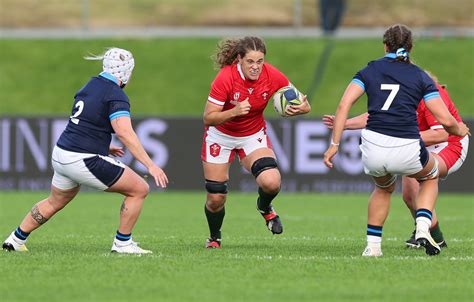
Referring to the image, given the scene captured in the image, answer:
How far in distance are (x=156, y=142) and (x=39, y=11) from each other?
11189mm

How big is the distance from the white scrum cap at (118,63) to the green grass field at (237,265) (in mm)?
1664

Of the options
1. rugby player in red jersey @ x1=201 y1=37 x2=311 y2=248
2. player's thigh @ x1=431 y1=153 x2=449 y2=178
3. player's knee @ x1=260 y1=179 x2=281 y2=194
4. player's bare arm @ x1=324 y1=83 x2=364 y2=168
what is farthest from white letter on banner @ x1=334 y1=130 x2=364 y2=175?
player's bare arm @ x1=324 y1=83 x2=364 y2=168

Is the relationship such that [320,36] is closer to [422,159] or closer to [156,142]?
[156,142]

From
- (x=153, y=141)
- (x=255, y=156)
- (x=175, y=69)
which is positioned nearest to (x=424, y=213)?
(x=255, y=156)

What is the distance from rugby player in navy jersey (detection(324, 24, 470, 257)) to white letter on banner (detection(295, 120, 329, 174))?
12.0 metres

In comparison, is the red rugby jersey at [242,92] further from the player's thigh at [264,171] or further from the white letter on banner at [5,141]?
the white letter on banner at [5,141]

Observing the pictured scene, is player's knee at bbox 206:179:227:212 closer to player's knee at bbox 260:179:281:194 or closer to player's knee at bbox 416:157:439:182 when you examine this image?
player's knee at bbox 260:179:281:194

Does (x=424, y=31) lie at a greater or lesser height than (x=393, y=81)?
lesser

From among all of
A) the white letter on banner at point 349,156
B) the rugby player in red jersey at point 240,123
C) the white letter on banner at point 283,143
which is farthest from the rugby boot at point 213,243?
the white letter on banner at point 283,143

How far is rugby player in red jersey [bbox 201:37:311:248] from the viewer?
1157 centimetres

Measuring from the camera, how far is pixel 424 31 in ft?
103

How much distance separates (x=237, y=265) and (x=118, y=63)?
7.32 ft

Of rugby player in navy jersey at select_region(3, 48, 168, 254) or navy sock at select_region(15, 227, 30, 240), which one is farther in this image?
navy sock at select_region(15, 227, 30, 240)

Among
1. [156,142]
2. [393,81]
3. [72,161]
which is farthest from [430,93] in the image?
[156,142]
